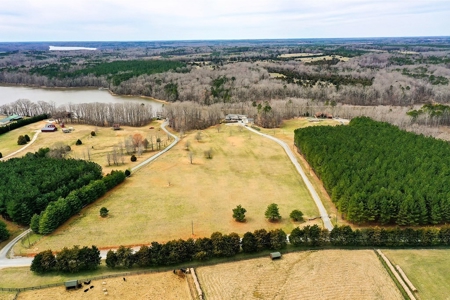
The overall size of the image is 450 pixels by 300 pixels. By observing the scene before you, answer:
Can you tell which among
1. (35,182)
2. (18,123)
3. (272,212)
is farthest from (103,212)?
(18,123)

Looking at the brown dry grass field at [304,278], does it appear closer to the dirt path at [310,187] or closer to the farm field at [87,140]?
the dirt path at [310,187]

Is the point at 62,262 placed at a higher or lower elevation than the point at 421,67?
lower

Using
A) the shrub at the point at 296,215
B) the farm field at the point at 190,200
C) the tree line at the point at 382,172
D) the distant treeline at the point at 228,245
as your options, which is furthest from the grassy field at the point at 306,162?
the distant treeline at the point at 228,245

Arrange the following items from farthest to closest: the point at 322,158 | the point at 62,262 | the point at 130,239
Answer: the point at 322,158 → the point at 130,239 → the point at 62,262

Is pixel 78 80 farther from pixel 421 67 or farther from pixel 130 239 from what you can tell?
pixel 421 67

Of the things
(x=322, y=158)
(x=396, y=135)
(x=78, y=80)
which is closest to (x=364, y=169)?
(x=322, y=158)

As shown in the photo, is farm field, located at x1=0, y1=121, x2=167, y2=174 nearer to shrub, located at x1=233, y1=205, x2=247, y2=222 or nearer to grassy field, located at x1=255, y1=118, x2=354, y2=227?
shrub, located at x1=233, y1=205, x2=247, y2=222
